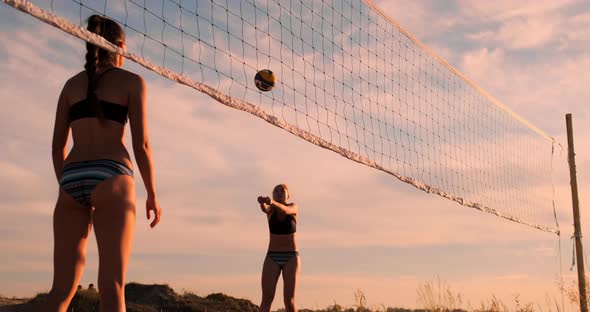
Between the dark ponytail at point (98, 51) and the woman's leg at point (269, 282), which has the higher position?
the dark ponytail at point (98, 51)

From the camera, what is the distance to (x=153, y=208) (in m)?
3.51

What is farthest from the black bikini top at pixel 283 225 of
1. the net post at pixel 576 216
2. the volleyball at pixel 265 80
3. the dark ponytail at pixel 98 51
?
the net post at pixel 576 216

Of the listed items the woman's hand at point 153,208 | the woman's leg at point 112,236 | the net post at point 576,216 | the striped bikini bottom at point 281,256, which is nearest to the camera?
the woman's leg at point 112,236

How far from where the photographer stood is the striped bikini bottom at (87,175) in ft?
10.6

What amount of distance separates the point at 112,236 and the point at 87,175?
12.6 inches

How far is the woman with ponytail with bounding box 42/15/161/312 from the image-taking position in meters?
3.17

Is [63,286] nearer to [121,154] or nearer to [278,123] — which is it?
[121,154]

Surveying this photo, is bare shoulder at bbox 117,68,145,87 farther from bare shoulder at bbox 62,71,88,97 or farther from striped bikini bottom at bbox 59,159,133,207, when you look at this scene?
striped bikini bottom at bbox 59,159,133,207

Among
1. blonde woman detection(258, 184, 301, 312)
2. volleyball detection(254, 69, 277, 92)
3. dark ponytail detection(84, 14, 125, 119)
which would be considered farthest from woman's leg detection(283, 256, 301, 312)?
dark ponytail detection(84, 14, 125, 119)

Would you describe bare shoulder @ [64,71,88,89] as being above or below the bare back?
above

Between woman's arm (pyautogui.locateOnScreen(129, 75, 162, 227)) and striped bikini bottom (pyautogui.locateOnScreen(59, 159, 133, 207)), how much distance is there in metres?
0.10

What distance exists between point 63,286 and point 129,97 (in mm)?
927

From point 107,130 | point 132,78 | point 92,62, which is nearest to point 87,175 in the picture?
point 107,130

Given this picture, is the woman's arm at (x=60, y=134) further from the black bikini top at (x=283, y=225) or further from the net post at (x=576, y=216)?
the net post at (x=576, y=216)
